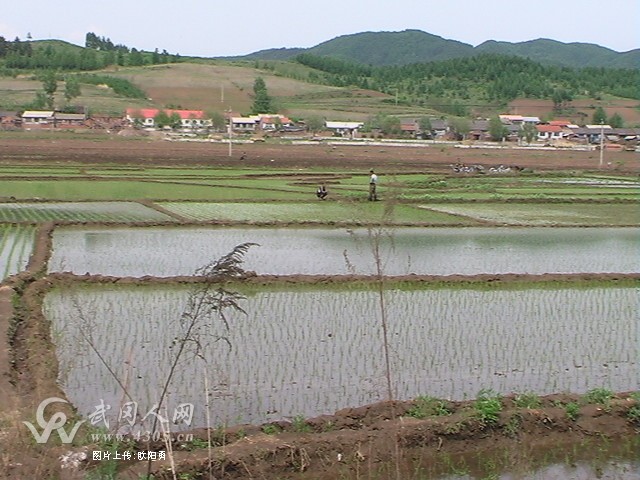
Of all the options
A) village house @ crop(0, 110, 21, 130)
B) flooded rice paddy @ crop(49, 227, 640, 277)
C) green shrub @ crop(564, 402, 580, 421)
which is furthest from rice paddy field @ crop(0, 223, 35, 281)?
village house @ crop(0, 110, 21, 130)

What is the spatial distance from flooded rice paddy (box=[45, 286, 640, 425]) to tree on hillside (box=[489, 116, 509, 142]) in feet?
191

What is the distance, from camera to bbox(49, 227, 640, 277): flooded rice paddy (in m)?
12.7

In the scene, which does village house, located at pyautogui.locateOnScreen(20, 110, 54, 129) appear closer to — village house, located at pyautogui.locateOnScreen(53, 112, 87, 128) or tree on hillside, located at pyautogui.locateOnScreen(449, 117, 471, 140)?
village house, located at pyautogui.locateOnScreen(53, 112, 87, 128)

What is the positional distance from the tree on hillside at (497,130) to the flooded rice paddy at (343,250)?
166ft

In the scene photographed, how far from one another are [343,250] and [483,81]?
101 metres

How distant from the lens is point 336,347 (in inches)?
314

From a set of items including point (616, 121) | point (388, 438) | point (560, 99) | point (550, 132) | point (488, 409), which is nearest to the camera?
point (388, 438)

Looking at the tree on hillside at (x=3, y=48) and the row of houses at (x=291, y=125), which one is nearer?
the row of houses at (x=291, y=125)

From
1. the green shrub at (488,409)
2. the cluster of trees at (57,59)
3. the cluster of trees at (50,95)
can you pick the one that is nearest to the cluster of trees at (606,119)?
the cluster of trees at (50,95)

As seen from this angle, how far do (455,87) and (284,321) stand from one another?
101m

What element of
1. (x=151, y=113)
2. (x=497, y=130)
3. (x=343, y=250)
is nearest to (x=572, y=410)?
(x=343, y=250)

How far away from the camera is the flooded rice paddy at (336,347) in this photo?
6.59 m

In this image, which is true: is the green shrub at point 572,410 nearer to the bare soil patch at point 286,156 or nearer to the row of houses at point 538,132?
the bare soil patch at point 286,156

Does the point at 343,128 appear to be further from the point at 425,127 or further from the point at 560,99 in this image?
the point at 560,99
